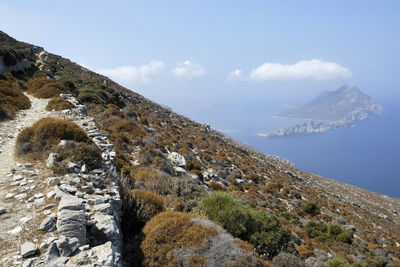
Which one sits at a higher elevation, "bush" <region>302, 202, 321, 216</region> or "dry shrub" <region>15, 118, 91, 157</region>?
"dry shrub" <region>15, 118, 91, 157</region>

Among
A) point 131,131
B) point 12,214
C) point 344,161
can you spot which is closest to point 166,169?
point 131,131

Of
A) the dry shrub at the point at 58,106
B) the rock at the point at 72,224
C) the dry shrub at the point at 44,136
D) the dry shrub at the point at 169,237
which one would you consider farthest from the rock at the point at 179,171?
the rock at the point at 72,224

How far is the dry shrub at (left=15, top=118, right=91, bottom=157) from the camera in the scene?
306 inches

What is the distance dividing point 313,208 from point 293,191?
3.73 meters

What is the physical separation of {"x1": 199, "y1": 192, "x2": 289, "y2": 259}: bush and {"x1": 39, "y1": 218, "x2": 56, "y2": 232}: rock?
4.52 metres

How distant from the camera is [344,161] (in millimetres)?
163125

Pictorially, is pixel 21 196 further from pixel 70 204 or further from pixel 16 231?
pixel 70 204

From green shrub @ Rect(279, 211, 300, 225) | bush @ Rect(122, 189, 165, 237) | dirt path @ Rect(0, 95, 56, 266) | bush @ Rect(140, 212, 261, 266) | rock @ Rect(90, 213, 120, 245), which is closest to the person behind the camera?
dirt path @ Rect(0, 95, 56, 266)

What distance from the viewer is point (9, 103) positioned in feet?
48.4

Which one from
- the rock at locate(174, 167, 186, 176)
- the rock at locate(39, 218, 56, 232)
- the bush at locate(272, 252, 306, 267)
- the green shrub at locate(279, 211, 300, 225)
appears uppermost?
the rock at locate(39, 218, 56, 232)

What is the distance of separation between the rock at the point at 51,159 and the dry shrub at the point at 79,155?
121mm

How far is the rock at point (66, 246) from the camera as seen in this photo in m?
3.96

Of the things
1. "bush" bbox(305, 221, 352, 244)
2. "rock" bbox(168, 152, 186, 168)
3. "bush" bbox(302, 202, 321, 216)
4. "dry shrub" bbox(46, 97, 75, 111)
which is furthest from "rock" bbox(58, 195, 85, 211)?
"bush" bbox(302, 202, 321, 216)

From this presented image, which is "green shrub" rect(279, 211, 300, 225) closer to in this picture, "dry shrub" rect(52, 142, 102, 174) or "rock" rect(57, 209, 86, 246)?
"dry shrub" rect(52, 142, 102, 174)
